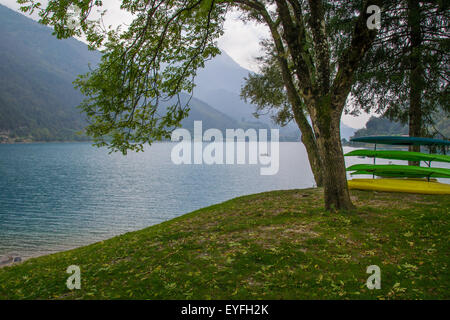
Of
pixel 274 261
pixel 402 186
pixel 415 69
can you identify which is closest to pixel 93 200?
pixel 402 186

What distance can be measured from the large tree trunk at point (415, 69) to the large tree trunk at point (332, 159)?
9516mm

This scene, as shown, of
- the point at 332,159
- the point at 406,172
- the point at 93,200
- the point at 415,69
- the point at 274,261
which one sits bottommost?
→ the point at 93,200

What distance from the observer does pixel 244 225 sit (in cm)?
1032

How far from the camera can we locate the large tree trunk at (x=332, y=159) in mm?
9977

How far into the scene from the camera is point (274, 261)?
7.10 m

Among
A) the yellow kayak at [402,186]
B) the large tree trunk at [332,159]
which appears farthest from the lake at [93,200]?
the large tree trunk at [332,159]

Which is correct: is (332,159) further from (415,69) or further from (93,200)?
(93,200)

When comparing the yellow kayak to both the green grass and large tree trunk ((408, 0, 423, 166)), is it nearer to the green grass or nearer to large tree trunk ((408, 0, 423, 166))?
the green grass

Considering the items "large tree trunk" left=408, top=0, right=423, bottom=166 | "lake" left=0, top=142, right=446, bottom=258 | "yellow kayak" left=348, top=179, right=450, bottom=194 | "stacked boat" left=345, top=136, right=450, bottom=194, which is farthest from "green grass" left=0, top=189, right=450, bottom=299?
"lake" left=0, top=142, right=446, bottom=258

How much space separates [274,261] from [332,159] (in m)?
4.57

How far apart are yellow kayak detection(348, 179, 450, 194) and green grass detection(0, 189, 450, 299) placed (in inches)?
89.9
